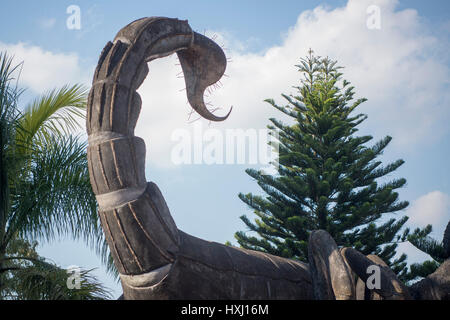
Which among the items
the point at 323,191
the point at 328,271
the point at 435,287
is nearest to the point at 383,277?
the point at 328,271

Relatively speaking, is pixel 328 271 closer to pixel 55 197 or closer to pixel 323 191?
pixel 55 197

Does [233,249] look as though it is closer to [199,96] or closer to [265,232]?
[199,96]

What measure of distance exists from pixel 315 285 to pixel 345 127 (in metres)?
10.8

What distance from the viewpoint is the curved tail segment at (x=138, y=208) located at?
10.2ft

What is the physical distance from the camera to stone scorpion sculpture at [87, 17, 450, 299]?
10.2 ft

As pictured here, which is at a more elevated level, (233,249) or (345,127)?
(345,127)

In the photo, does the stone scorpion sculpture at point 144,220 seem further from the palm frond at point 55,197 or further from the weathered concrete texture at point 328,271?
the palm frond at point 55,197

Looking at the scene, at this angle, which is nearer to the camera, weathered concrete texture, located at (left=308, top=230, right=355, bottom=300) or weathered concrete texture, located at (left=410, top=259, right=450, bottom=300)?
weathered concrete texture, located at (left=308, top=230, right=355, bottom=300)

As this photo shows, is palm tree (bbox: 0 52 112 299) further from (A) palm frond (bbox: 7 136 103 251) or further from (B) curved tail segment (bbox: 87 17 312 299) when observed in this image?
(B) curved tail segment (bbox: 87 17 312 299)

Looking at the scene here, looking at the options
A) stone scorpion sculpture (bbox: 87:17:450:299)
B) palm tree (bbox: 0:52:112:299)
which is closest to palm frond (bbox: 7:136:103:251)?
palm tree (bbox: 0:52:112:299)

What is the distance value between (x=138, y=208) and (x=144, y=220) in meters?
0.08
